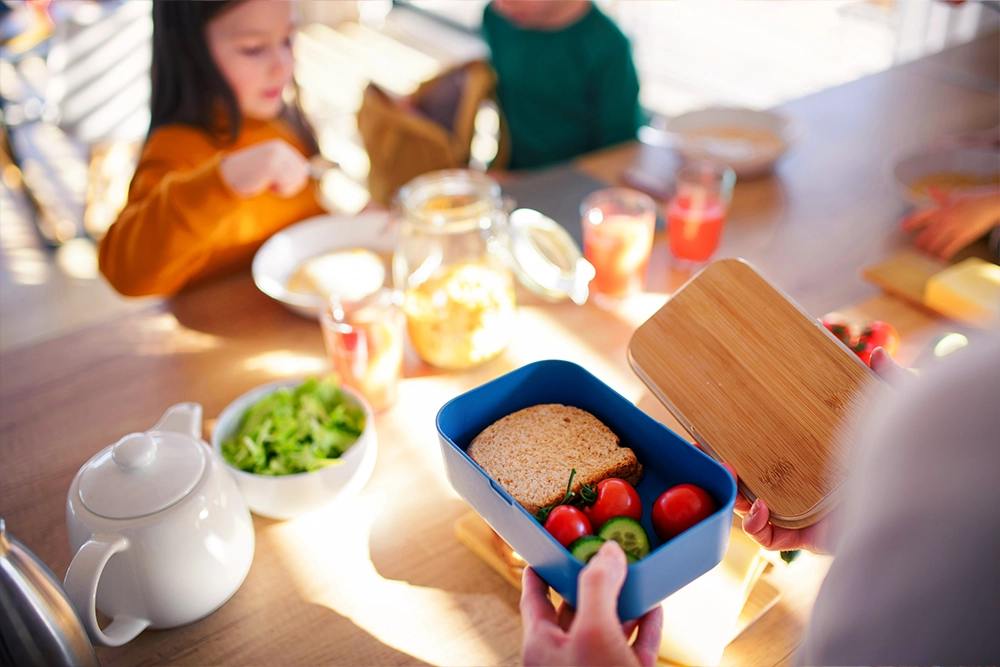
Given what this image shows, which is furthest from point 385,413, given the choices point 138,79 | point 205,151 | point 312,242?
point 138,79

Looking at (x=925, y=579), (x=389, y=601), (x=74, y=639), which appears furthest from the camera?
(x=389, y=601)

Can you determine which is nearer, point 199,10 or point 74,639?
point 74,639

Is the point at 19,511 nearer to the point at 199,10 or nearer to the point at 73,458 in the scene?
the point at 73,458

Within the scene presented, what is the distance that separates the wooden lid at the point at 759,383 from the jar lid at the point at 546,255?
0.95ft

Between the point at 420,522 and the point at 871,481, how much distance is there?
0.49 meters

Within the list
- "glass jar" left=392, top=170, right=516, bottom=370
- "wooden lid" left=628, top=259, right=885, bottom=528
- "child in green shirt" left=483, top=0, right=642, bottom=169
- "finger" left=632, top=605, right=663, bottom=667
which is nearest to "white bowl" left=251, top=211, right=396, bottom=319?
"glass jar" left=392, top=170, right=516, bottom=370

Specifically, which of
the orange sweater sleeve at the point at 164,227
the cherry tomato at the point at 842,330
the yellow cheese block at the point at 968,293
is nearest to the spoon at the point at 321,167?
the orange sweater sleeve at the point at 164,227

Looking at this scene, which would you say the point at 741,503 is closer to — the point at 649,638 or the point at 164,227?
the point at 649,638

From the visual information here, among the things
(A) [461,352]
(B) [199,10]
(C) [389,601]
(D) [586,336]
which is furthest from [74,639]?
(B) [199,10]

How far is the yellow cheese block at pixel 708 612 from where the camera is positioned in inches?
24.7

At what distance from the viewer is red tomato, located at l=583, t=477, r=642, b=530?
1.91 ft

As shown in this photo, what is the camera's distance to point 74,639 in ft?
1.86

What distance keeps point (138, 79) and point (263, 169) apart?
1764mm

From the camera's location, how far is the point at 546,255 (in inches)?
39.4
